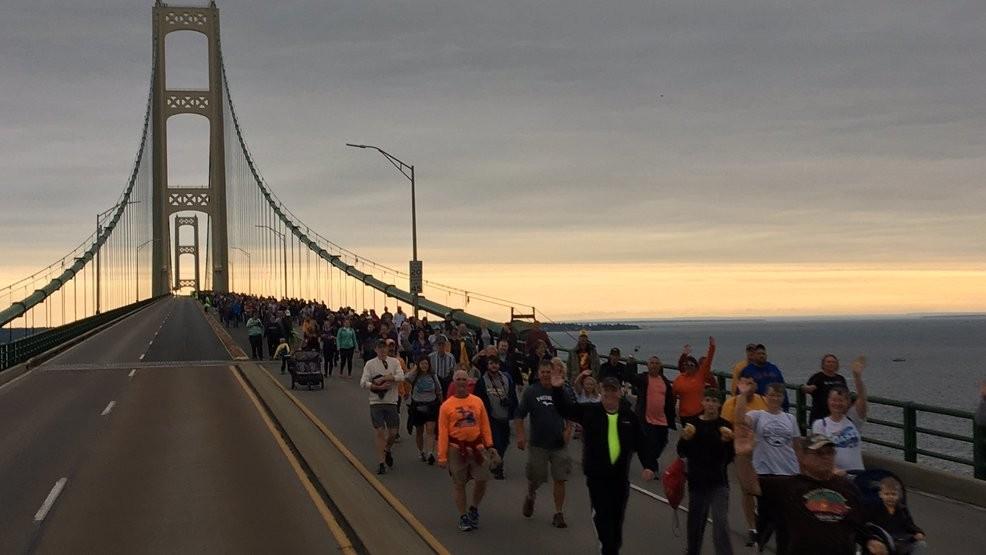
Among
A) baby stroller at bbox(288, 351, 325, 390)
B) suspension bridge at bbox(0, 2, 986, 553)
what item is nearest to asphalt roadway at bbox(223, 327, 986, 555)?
suspension bridge at bbox(0, 2, 986, 553)

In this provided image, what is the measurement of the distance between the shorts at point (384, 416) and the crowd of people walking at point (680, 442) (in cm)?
1

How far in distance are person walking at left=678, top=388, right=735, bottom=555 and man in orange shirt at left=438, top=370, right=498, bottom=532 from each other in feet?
8.98

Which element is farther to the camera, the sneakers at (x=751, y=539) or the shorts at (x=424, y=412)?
the shorts at (x=424, y=412)

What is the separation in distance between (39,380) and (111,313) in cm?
4650

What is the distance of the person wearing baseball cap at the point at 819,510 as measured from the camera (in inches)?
243

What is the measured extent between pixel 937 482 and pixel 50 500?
10.3 metres

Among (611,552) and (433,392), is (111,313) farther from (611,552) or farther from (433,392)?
(611,552)

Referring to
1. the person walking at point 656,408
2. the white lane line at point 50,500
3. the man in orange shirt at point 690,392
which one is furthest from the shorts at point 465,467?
the white lane line at point 50,500

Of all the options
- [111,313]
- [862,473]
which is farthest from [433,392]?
[111,313]

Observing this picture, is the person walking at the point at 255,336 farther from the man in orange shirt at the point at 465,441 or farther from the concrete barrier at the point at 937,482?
the man in orange shirt at the point at 465,441

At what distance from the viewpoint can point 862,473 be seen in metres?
7.03

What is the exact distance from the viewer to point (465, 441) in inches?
459

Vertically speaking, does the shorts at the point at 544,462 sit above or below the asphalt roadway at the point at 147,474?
above

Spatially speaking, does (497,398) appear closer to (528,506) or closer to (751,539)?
(528,506)
